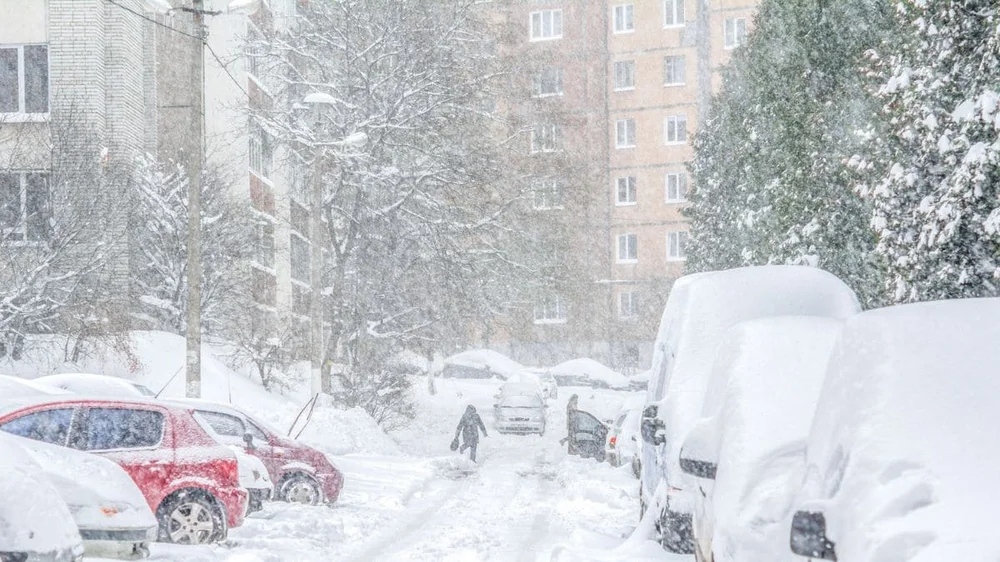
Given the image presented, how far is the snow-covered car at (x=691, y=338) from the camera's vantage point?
1005 centimetres

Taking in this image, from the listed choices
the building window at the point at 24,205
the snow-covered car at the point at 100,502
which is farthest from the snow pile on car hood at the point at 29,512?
the building window at the point at 24,205

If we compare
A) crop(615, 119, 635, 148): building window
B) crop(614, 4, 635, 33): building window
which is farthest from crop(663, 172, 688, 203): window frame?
crop(614, 4, 635, 33): building window

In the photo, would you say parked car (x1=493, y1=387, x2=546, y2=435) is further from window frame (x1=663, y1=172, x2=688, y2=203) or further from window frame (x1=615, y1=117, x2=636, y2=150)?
window frame (x1=615, y1=117, x2=636, y2=150)

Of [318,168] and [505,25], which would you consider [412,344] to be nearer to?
[318,168]

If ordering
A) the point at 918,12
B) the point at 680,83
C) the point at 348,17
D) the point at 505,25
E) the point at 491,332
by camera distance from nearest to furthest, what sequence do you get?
the point at 918,12 < the point at 348,17 < the point at 491,332 < the point at 505,25 < the point at 680,83

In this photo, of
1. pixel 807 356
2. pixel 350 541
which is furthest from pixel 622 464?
pixel 807 356

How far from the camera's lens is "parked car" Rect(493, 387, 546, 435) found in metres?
39.2

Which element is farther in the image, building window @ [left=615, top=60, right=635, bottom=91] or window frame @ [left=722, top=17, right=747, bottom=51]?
building window @ [left=615, top=60, right=635, bottom=91]

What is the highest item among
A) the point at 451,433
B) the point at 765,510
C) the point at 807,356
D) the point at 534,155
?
the point at 534,155

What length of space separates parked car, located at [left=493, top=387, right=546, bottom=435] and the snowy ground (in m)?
1.37

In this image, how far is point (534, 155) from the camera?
40.2 meters

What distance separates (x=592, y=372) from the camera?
60469 millimetres

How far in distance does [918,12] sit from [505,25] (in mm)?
26483

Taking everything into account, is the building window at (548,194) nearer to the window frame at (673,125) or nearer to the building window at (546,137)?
the building window at (546,137)
